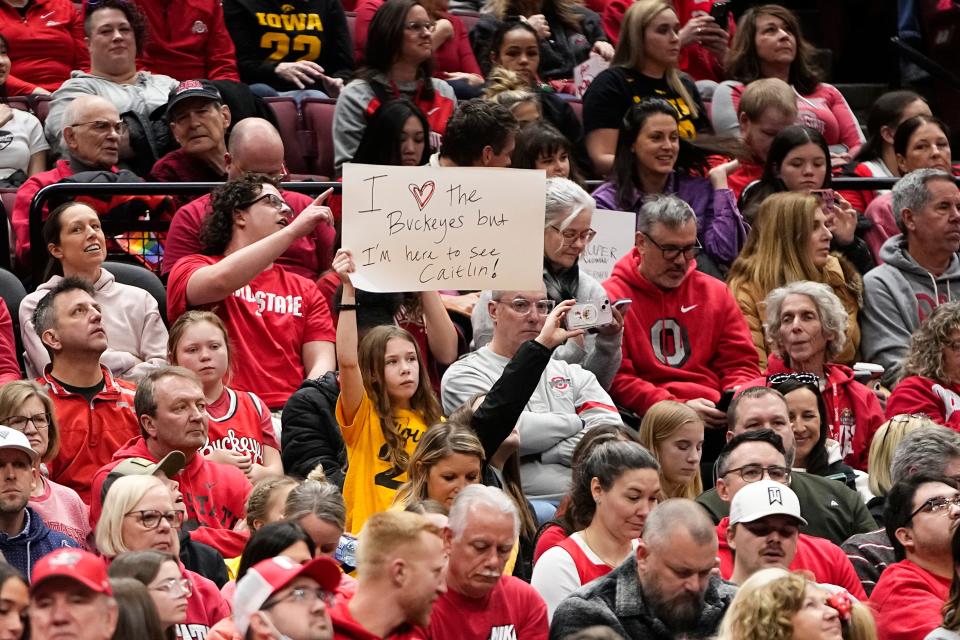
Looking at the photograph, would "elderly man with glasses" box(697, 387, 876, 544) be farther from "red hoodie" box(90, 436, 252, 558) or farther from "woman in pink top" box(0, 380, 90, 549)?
"woman in pink top" box(0, 380, 90, 549)

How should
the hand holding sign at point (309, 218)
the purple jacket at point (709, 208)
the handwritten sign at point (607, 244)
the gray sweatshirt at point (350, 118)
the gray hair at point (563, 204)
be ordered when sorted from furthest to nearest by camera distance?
Result: the gray sweatshirt at point (350, 118)
the purple jacket at point (709, 208)
the handwritten sign at point (607, 244)
the gray hair at point (563, 204)
the hand holding sign at point (309, 218)

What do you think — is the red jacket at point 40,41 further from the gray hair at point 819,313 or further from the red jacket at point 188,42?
the gray hair at point 819,313

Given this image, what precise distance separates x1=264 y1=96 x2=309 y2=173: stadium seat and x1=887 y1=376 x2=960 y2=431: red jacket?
3.53 metres

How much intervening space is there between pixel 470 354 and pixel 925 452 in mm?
1817

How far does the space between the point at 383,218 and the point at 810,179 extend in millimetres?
2791

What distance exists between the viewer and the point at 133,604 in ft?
16.2

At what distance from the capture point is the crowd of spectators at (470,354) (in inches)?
231

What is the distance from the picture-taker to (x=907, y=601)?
641cm

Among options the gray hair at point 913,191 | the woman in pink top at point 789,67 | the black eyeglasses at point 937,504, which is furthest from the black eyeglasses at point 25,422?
the woman in pink top at point 789,67

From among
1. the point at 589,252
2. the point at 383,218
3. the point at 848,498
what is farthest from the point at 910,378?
the point at 383,218

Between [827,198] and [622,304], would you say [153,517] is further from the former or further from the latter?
[827,198]

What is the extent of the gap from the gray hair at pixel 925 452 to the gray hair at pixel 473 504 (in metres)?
1.85

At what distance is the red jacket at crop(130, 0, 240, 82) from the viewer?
33.8ft

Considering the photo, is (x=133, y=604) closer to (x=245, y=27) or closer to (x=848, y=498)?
(x=848, y=498)
